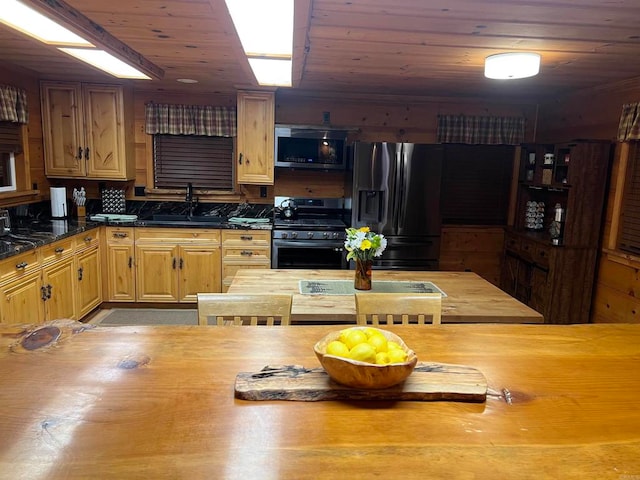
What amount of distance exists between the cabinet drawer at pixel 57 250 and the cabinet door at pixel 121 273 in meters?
0.60

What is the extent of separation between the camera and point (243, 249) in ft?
14.7

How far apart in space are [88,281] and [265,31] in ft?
9.94

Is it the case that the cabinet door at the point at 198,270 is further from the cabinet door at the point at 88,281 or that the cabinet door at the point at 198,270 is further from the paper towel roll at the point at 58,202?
the paper towel roll at the point at 58,202

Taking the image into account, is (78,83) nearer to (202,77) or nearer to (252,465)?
(202,77)

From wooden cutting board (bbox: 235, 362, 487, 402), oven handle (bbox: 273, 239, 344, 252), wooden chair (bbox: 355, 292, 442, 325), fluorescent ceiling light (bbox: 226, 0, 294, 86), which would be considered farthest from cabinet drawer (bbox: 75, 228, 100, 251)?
wooden cutting board (bbox: 235, 362, 487, 402)

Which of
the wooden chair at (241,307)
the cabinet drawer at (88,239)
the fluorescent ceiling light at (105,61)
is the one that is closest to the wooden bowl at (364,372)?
the wooden chair at (241,307)

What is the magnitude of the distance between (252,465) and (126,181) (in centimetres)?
449

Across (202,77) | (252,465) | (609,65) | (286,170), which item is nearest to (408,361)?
(252,465)

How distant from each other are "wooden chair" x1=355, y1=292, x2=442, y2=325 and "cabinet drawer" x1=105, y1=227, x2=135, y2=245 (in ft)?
10.2

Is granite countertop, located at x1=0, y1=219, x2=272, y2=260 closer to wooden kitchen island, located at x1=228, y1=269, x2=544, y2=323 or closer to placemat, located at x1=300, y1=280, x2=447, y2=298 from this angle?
wooden kitchen island, located at x1=228, y1=269, x2=544, y2=323

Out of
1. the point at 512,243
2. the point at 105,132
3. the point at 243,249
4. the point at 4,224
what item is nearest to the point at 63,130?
the point at 105,132

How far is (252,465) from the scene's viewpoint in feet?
3.01

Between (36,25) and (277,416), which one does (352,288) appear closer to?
(277,416)

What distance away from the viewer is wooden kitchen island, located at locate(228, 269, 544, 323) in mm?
2273
